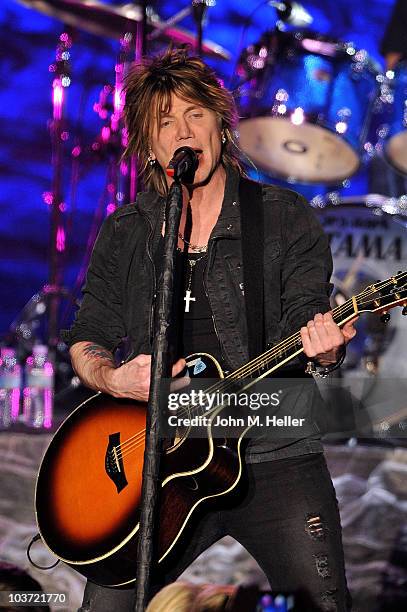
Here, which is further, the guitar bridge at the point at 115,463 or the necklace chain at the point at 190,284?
the necklace chain at the point at 190,284

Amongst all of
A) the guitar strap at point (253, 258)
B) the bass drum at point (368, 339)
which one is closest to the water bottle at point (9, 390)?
the bass drum at point (368, 339)

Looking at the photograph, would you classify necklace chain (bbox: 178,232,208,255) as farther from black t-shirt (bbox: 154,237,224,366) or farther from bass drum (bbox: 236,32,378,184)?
bass drum (bbox: 236,32,378,184)

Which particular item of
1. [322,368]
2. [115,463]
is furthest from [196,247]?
[115,463]

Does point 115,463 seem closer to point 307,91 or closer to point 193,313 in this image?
point 193,313

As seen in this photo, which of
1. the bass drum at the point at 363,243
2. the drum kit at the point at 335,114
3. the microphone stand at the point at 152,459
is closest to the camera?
the microphone stand at the point at 152,459

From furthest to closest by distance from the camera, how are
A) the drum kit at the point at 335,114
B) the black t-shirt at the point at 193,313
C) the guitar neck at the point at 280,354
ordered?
the drum kit at the point at 335,114, the black t-shirt at the point at 193,313, the guitar neck at the point at 280,354

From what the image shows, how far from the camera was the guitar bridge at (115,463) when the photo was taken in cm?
221

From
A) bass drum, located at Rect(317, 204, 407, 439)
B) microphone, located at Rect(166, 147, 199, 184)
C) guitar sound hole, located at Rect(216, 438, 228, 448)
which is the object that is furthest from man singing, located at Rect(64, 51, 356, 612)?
bass drum, located at Rect(317, 204, 407, 439)

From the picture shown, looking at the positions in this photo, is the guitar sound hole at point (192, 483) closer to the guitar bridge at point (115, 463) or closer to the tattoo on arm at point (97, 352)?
the guitar bridge at point (115, 463)

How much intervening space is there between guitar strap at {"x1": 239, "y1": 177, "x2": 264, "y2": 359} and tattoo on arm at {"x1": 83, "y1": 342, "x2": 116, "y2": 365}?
469 mm

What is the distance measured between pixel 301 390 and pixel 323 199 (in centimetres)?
342

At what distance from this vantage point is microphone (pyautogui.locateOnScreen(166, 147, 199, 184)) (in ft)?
6.14

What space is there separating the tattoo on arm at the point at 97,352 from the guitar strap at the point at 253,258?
47 cm

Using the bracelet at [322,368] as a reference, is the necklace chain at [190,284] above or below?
above
